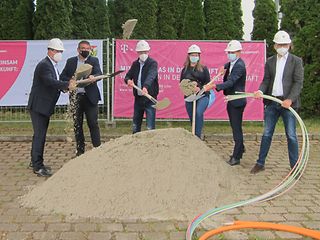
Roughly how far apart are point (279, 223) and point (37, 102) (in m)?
3.79

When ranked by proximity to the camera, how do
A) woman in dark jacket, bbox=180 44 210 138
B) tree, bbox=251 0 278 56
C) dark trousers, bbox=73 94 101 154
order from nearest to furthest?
dark trousers, bbox=73 94 101 154, woman in dark jacket, bbox=180 44 210 138, tree, bbox=251 0 278 56

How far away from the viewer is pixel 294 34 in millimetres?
12375

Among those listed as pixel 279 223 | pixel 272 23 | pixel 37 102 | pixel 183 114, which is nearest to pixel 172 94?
pixel 183 114

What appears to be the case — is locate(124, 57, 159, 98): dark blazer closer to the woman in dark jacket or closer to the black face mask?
the woman in dark jacket

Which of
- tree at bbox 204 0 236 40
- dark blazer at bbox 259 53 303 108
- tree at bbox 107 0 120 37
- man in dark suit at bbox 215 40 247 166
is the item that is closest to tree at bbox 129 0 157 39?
tree at bbox 107 0 120 37

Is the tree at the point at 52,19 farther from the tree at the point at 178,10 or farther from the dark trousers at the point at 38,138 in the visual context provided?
the dark trousers at the point at 38,138

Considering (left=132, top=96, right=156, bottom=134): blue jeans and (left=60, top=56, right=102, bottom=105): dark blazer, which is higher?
(left=60, top=56, right=102, bottom=105): dark blazer

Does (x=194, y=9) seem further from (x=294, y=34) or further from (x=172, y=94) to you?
(x=172, y=94)

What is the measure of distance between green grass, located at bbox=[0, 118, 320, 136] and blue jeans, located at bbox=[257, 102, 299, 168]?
3113 mm

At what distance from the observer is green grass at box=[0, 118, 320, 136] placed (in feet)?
33.1

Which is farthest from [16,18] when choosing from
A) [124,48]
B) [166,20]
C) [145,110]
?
[145,110]

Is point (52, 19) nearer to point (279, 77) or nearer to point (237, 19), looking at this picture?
point (237, 19)

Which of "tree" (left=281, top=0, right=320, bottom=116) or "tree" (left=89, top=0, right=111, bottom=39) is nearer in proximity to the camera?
"tree" (left=281, top=0, right=320, bottom=116)

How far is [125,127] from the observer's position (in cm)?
1076
